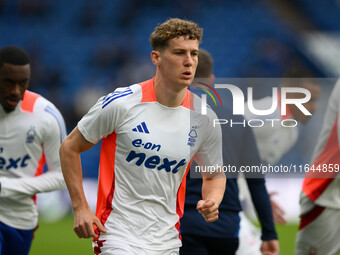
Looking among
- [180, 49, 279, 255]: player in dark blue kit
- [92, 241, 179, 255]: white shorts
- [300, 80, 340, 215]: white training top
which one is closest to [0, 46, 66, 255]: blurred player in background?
[180, 49, 279, 255]: player in dark blue kit

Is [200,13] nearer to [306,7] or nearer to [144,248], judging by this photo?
[306,7]

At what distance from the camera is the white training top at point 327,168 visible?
6043 millimetres

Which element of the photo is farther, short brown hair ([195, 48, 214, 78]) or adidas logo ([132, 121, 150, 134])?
→ short brown hair ([195, 48, 214, 78])

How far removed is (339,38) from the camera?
19969 mm

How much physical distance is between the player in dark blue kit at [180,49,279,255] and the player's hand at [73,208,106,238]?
1217mm

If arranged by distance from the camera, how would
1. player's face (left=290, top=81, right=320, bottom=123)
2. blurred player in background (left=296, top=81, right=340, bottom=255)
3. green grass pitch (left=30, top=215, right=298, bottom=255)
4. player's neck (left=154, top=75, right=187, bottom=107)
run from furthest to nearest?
1. green grass pitch (left=30, top=215, right=298, bottom=255)
2. player's face (left=290, top=81, right=320, bottom=123)
3. blurred player in background (left=296, top=81, right=340, bottom=255)
4. player's neck (left=154, top=75, right=187, bottom=107)

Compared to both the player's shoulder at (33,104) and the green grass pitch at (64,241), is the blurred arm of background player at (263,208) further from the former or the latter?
the green grass pitch at (64,241)

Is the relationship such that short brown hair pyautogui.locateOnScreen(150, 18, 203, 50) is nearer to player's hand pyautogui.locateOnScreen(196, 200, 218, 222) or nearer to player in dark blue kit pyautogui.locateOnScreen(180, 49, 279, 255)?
player in dark blue kit pyautogui.locateOnScreen(180, 49, 279, 255)

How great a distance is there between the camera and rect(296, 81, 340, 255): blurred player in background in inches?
241

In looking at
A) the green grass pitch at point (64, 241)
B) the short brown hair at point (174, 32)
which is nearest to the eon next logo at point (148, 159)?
the short brown hair at point (174, 32)

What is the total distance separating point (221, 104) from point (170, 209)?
1231 mm

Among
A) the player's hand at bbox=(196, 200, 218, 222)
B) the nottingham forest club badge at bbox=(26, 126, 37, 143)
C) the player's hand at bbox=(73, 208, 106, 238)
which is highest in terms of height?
the nottingham forest club badge at bbox=(26, 126, 37, 143)

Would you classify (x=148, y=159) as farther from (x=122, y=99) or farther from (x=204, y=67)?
(x=204, y=67)

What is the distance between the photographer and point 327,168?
6191 mm
